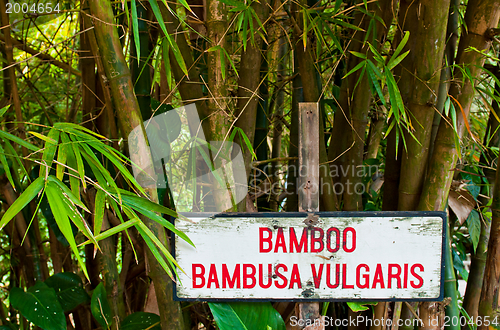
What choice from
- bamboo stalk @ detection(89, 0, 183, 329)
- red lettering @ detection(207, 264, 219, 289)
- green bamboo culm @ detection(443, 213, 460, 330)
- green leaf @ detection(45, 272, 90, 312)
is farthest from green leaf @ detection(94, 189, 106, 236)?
green bamboo culm @ detection(443, 213, 460, 330)

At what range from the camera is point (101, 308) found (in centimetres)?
87

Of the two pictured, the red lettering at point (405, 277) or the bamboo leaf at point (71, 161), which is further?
the red lettering at point (405, 277)

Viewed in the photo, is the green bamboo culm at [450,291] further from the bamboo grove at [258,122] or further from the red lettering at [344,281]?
the red lettering at [344,281]

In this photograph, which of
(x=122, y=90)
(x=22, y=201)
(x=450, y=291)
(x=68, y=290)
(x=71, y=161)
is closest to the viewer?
(x=22, y=201)

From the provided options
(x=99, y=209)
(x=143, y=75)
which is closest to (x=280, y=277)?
(x=99, y=209)

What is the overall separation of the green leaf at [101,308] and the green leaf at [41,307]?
7 cm

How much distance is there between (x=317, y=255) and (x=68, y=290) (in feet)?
2.48

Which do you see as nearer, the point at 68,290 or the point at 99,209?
the point at 99,209

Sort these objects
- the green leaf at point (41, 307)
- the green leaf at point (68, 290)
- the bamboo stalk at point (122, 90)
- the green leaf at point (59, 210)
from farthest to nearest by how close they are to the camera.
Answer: the green leaf at point (68, 290) < the green leaf at point (41, 307) < the bamboo stalk at point (122, 90) < the green leaf at point (59, 210)

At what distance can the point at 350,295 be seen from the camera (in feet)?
2.30

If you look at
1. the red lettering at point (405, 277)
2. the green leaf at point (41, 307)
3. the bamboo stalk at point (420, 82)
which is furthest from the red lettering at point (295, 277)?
the green leaf at point (41, 307)

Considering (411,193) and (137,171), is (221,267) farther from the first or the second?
(411,193)

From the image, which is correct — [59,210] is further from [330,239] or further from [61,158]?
[330,239]

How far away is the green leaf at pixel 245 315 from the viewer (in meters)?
0.73
